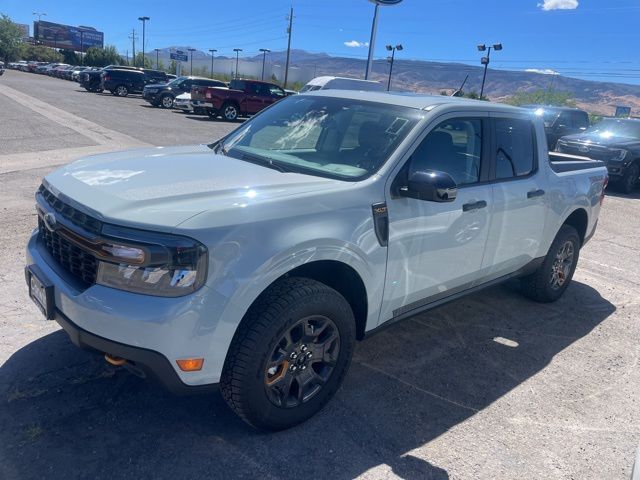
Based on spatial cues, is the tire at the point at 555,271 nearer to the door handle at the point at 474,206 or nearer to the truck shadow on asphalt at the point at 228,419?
the truck shadow on asphalt at the point at 228,419

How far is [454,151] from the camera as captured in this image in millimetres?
3820

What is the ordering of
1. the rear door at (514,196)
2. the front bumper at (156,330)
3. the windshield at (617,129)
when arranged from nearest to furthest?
1. the front bumper at (156,330)
2. the rear door at (514,196)
3. the windshield at (617,129)

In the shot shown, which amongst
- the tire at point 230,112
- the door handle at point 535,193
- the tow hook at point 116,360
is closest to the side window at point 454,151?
the door handle at point 535,193

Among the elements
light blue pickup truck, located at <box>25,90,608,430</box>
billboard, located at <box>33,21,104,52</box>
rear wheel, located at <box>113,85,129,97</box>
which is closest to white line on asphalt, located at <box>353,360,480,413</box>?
light blue pickup truck, located at <box>25,90,608,430</box>

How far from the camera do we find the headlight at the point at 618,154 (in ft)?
42.2

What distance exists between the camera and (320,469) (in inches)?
109

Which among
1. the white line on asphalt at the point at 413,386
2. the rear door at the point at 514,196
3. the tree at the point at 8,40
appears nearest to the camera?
the white line on asphalt at the point at 413,386

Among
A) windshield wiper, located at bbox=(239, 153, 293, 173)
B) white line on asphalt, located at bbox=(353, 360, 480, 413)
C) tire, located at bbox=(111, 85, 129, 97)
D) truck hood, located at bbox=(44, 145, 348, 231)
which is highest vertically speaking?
windshield wiper, located at bbox=(239, 153, 293, 173)

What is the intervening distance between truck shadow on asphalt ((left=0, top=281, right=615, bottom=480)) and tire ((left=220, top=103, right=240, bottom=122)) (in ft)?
70.7

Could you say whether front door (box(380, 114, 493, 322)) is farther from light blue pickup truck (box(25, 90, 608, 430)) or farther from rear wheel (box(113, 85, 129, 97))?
rear wheel (box(113, 85, 129, 97))

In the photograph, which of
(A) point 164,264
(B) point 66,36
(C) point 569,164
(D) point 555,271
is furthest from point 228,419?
(B) point 66,36

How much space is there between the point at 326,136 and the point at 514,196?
1555 mm

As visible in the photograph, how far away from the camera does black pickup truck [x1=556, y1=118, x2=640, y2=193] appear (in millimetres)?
12867

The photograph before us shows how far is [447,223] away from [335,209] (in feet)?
3.27
